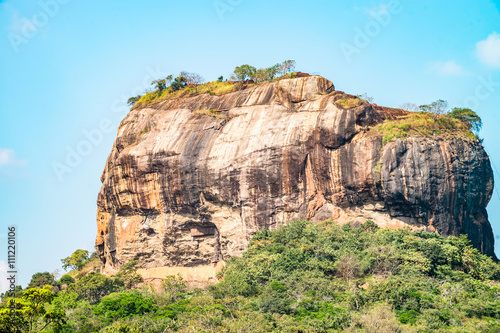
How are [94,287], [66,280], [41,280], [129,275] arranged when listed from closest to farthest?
[94,287], [129,275], [66,280], [41,280]

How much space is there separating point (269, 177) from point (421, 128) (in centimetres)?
971

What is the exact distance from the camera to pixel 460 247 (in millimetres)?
34500

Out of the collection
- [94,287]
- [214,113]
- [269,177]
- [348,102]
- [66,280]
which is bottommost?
[66,280]

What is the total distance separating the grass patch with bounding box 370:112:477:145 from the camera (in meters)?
37.2

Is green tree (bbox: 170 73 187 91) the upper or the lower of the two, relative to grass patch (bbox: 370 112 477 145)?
upper

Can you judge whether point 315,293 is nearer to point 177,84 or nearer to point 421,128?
point 421,128

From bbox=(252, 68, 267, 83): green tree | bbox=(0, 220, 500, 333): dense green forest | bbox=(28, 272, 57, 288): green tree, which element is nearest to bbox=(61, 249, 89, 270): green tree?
bbox=(28, 272, 57, 288): green tree

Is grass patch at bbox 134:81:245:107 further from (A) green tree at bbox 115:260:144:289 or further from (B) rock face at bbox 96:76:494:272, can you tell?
(A) green tree at bbox 115:260:144:289

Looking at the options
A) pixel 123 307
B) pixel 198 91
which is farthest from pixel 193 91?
pixel 123 307

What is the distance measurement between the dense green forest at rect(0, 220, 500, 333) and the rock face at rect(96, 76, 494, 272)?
1.79 meters

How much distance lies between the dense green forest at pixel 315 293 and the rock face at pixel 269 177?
1787mm

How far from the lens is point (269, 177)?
38562mm

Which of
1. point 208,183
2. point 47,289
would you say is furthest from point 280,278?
point 47,289

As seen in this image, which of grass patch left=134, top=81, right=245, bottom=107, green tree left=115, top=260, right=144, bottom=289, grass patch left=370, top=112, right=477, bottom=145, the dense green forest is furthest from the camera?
grass patch left=134, top=81, right=245, bottom=107
